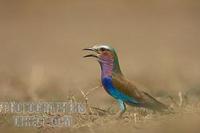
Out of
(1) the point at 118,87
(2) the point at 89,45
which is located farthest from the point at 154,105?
(2) the point at 89,45

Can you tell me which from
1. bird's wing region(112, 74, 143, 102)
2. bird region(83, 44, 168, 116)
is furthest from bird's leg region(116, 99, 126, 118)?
bird's wing region(112, 74, 143, 102)

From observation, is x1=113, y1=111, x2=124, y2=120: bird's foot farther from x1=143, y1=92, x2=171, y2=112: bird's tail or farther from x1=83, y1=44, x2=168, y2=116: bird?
x1=143, y1=92, x2=171, y2=112: bird's tail

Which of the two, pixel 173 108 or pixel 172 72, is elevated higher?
pixel 172 72

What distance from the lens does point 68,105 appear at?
6352 mm

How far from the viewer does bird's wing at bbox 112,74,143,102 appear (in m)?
5.98

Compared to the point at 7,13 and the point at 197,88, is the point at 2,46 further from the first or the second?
the point at 197,88

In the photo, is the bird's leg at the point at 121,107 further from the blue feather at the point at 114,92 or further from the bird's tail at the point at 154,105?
the bird's tail at the point at 154,105

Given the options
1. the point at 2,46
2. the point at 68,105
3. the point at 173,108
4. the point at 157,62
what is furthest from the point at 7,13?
the point at 173,108

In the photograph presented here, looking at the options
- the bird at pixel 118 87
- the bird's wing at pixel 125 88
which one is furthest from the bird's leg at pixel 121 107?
the bird's wing at pixel 125 88

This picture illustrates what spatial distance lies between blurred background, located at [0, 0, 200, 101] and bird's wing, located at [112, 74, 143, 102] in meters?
0.76

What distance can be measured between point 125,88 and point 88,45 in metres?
1.82

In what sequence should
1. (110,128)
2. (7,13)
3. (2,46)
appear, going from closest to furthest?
1. (110,128)
2. (2,46)
3. (7,13)

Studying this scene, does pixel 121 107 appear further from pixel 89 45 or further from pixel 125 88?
pixel 89 45

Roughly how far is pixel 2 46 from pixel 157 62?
1.64 meters
